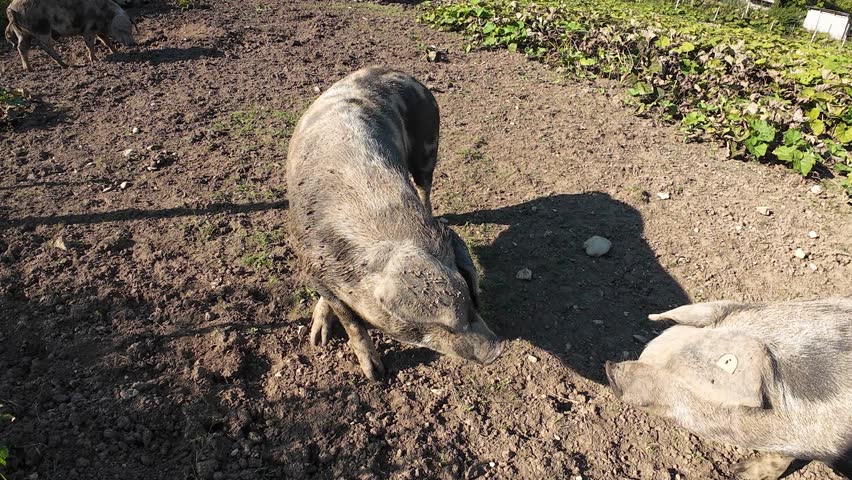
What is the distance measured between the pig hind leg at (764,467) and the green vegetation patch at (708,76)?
410 centimetres

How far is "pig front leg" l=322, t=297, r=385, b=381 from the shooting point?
10.3ft

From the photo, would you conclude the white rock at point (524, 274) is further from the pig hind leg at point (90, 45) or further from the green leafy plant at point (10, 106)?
the pig hind leg at point (90, 45)

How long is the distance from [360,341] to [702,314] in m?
2.20

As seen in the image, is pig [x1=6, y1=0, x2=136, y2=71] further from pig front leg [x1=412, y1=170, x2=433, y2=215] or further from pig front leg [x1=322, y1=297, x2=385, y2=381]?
pig front leg [x1=322, y1=297, x2=385, y2=381]

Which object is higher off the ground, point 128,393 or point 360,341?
point 360,341

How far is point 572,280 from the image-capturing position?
4.55 m

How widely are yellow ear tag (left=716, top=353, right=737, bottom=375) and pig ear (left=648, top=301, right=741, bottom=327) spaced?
40 centimetres

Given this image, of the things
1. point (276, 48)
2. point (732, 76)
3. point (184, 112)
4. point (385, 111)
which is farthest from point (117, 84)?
point (732, 76)

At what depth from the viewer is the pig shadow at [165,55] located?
8578 mm

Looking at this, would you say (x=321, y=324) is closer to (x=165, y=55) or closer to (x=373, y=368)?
(x=373, y=368)

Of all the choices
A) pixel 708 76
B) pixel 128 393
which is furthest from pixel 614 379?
pixel 708 76

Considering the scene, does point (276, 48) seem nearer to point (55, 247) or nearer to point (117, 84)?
point (117, 84)

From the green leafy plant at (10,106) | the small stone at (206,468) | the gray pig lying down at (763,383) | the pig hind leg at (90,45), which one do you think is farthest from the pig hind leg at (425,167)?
the pig hind leg at (90,45)

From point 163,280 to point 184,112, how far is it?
3655 mm
